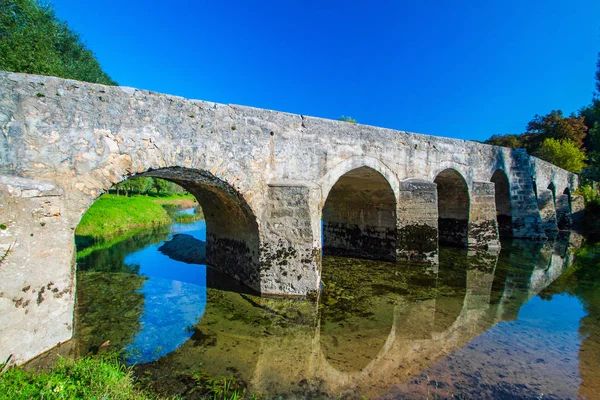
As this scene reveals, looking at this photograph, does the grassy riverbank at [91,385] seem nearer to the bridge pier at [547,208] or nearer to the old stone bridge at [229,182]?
the old stone bridge at [229,182]

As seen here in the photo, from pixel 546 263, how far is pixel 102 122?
1210 centimetres

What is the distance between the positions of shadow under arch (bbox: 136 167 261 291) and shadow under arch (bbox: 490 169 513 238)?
11683mm

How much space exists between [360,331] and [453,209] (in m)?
8.19

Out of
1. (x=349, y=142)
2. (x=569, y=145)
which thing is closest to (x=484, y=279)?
(x=349, y=142)

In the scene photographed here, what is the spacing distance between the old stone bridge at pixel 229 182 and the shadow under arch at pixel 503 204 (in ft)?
8.57

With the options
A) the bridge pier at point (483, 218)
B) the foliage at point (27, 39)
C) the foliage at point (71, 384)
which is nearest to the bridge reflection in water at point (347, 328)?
the foliage at point (71, 384)

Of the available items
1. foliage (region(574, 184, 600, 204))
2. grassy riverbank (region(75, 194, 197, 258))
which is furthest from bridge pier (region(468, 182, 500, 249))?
foliage (region(574, 184, 600, 204))

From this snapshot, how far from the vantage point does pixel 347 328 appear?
4703 millimetres

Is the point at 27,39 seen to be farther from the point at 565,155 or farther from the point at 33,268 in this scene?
the point at 565,155

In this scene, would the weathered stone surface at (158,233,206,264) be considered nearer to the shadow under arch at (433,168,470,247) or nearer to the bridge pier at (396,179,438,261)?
the bridge pier at (396,179,438,261)

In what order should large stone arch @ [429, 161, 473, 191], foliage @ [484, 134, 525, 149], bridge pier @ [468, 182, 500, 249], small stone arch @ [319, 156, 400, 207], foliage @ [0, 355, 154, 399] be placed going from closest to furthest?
foliage @ [0, 355, 154, 399], small stone arch @ [319, 156, 400, 207], large stone arch @ [429, 161, 473, 191], bridge pier @ [468, 182, 500, 249], foliage @ [484, 134, 525, 149]

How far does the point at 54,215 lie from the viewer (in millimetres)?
3523

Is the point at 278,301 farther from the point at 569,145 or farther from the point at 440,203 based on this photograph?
the point at 569,145

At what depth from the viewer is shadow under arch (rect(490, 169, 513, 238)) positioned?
43.0 ft
